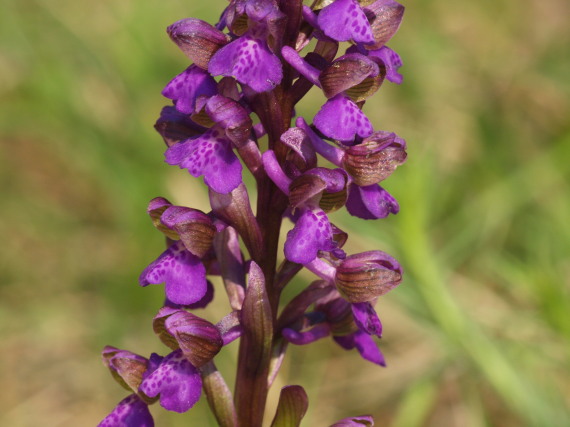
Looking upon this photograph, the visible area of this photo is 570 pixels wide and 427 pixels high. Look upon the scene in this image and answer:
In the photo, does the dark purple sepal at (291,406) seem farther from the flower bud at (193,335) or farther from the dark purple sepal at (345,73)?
the dark purple sepal at (345,73)

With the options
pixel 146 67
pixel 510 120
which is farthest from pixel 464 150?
pixel 146 67

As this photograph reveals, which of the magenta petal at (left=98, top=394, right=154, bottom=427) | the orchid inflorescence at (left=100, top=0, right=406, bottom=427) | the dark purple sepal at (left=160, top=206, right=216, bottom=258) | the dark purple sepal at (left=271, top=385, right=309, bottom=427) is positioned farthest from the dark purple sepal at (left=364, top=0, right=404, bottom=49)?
the magenta petal at (left=98, top=394, right=154, bottom=427)


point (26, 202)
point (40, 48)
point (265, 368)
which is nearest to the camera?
point (265, 368)

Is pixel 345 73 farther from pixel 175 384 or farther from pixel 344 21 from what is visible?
pixel 175 384

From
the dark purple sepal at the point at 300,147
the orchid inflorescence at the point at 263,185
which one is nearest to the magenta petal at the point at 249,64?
the orchid inflorescence at the point at 263,185

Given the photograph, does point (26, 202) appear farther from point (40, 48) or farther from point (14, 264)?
point (40, 48)

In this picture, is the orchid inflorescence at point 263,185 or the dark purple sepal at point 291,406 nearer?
the orchid inflorescence at point 263,185
